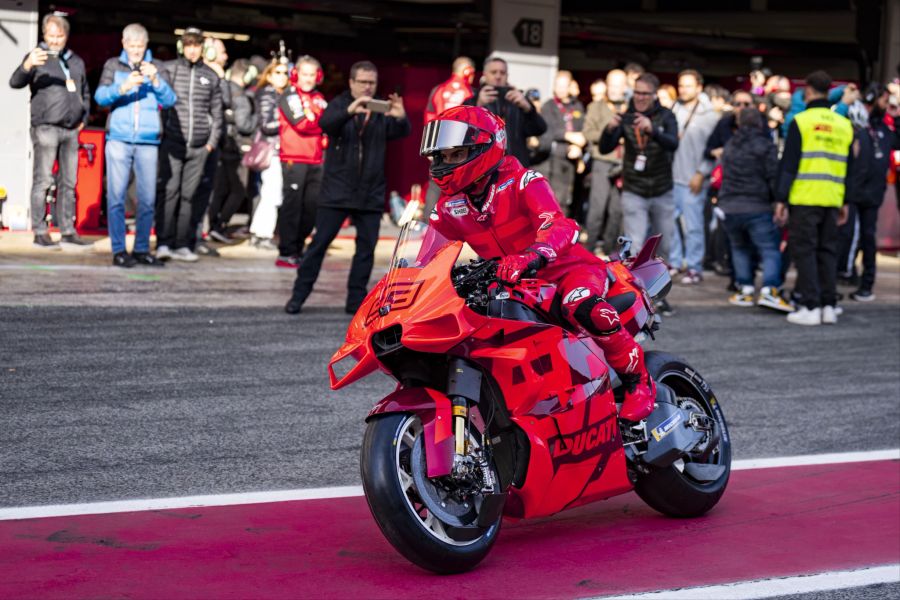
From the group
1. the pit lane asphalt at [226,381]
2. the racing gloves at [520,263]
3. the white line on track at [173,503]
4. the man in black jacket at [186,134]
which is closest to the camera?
the racing gloves at [520,263]

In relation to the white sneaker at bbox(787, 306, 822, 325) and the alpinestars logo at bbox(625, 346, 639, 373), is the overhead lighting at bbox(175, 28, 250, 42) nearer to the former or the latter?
the white sneaker at bbox(787, 306, 822, 325)

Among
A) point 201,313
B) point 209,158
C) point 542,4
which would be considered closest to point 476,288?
point 201,313

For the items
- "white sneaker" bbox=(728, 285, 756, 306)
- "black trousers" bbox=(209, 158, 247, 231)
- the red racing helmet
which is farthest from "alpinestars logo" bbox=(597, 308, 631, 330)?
"black trousers" bbox=(209, 158, 247, 231)

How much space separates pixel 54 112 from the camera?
538 inches

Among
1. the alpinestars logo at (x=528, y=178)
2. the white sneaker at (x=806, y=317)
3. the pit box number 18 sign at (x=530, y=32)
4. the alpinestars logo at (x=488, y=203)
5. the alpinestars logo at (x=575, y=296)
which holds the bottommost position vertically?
the white sneaker at (x=806, y=317)

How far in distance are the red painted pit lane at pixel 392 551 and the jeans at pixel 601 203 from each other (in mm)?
9978

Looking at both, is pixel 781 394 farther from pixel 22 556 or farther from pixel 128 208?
pixel 128 208

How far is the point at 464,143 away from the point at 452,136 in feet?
0.18

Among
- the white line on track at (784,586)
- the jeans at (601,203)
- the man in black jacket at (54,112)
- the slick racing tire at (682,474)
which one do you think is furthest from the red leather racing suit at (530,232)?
the jeans at (601,203)

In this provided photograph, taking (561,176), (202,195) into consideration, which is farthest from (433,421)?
(561,176)

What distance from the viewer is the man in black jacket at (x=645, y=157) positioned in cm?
1250

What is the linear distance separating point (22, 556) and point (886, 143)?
42.6 ft

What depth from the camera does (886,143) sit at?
16.0m

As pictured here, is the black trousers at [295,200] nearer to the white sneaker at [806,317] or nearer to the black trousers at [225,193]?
the black trousers at [225,193]
